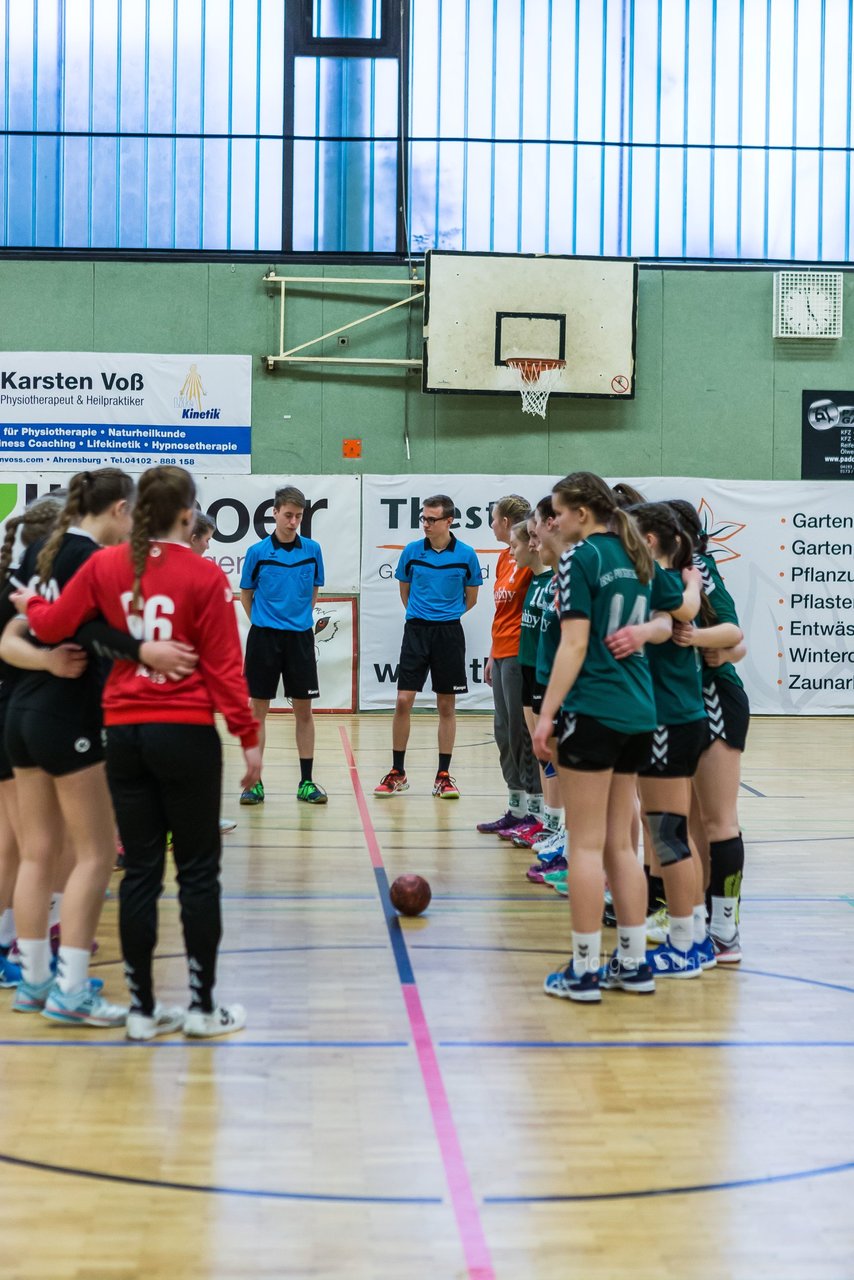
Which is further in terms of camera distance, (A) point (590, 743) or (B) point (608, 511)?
(B) point (608, 511)

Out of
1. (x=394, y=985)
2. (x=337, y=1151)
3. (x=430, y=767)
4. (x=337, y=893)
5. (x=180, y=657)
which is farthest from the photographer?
(x=430, y=767)

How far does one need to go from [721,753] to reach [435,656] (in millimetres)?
3771

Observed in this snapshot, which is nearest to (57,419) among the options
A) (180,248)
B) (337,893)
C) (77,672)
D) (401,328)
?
(180,248)

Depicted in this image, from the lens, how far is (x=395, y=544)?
41.8 ft

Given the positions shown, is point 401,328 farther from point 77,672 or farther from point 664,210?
point 77,672

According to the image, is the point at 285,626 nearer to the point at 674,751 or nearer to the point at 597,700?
the point at 674,751

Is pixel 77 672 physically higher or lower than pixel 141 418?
lower

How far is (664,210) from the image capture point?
1312 cm

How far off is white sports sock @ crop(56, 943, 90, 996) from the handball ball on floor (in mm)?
1644

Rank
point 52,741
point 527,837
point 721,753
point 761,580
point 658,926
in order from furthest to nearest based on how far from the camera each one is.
Answer: point 761,580, point 527,837, point 658,926, point 721,753, point 52,741

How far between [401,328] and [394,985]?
935 cm

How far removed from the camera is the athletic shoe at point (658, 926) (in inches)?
198

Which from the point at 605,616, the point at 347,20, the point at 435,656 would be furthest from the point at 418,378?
the point at 605,616

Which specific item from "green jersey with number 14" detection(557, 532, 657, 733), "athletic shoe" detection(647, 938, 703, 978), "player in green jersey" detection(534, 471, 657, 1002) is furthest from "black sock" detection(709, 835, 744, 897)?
"green jersey with number 14" detection(557, 532, 657, 733)
